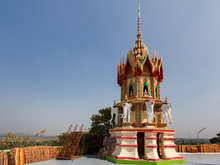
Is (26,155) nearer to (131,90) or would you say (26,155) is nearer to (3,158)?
(3,158)

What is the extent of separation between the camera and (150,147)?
17.7 meters

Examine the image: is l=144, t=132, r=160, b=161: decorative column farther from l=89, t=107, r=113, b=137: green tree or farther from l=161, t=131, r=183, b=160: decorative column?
l=89, t=107, r=113, b=137: green tree

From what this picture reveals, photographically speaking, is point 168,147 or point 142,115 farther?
point 142,115

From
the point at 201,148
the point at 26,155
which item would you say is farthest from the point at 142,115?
the point at 201,148

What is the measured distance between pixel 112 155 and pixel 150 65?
11157 mm

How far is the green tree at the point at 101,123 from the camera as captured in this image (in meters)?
27.3

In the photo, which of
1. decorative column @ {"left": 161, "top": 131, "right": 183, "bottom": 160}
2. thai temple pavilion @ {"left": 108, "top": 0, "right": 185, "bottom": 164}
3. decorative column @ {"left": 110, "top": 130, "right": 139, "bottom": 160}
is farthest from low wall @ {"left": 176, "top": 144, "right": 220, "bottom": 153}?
decorative column @ {"left": 110, "top": 130, "right": 139, "bottom": 160}

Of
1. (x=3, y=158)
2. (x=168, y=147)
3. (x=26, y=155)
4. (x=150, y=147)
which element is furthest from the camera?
(x=168, y=147)

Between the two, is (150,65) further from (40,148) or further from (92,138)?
(40,148)

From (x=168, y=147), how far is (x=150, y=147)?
91.6 inches

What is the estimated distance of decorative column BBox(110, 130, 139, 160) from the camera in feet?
58.8

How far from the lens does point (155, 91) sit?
22.2 meters

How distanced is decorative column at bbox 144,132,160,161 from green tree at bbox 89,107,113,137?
10.3 metres

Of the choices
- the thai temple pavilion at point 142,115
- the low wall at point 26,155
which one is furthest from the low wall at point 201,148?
the low wall at point 26,155
